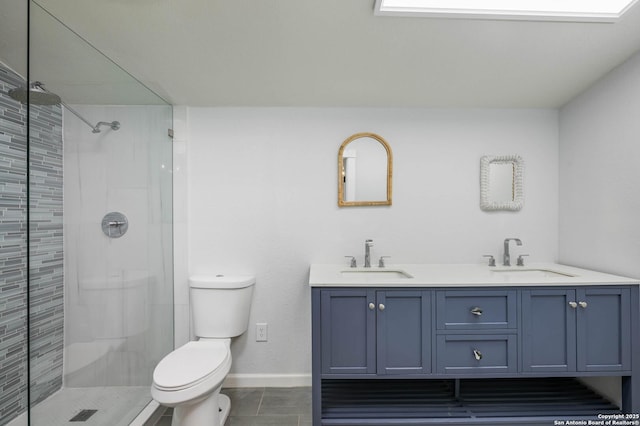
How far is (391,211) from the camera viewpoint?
206 cm

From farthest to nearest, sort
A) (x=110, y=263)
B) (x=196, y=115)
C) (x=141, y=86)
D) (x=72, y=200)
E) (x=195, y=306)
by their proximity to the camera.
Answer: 1. (x=196, y=115)
2. (x=195, y=306)
3. (x=141, y=86)
4. (x=110, y=263)
5. (x=72, y=200)

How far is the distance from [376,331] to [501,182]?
1.38 m

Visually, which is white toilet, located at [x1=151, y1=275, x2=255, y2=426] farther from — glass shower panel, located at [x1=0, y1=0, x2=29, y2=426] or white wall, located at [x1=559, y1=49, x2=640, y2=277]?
white wall, located at [x1=559, y1=49, x2=640, y2=277]

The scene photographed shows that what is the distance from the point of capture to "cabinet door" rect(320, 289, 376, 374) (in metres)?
1.52

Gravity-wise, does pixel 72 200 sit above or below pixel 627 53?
below

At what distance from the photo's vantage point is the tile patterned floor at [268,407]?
1662mm

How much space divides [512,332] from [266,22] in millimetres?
1962

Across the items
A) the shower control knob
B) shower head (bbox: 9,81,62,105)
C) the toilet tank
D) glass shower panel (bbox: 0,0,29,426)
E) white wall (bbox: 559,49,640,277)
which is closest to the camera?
shower head (bbox: 9,81,62,105)

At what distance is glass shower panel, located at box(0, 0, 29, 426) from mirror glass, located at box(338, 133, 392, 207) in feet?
5.32

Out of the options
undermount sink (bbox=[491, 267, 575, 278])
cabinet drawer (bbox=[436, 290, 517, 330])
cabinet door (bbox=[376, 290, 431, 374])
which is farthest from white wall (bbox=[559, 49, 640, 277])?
cabinet door (bbox=[376, 290, 431, 374])

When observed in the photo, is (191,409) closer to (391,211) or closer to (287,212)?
(287,212)

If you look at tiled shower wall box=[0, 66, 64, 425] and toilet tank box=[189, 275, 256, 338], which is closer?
tiled shower wall box=[0, 66, 64, 425]

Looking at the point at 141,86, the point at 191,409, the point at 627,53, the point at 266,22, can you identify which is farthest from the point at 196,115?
the point at 627,53

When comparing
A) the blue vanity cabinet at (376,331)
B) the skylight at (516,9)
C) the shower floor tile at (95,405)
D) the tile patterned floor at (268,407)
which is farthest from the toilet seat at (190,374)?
the skylight at (516,9)
